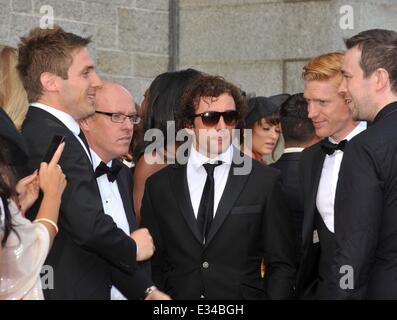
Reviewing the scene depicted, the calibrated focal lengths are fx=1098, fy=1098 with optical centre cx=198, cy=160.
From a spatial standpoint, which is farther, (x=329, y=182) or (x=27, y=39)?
(x=329, y=182)

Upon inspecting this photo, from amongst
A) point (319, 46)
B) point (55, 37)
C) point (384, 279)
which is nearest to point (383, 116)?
point (384, 279)

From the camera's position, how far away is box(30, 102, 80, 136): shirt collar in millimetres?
5770

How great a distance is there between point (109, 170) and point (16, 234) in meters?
1.57

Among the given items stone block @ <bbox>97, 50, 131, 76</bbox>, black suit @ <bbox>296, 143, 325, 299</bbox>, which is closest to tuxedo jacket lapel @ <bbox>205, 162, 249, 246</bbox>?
black suit @ <bbox>296, 143, 325, 299</bbox>

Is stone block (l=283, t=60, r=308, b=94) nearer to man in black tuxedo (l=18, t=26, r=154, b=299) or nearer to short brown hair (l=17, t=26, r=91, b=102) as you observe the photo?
man in black tuxedo (l=18, t=26, r=154, b=299)

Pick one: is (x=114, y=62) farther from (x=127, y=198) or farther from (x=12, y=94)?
(x=12, y=94)

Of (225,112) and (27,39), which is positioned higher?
(27,39)

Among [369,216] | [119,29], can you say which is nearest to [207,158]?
[369,216]

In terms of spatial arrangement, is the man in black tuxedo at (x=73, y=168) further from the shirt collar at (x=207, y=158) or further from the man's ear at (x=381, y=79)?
the man's ear at (x=381, y=79)

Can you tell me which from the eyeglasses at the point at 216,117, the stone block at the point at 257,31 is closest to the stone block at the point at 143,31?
the stone block at the point at 257,31

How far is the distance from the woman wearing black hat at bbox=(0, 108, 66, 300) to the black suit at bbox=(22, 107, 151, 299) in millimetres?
288

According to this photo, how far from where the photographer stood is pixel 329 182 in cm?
661

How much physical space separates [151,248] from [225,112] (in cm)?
119
